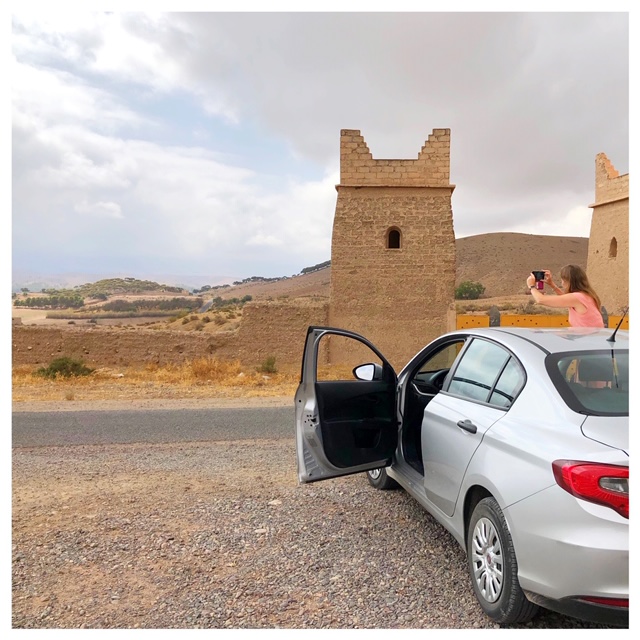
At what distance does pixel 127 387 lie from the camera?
13.4m


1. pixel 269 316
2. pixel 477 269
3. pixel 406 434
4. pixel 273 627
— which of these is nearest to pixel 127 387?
pixel 269 316

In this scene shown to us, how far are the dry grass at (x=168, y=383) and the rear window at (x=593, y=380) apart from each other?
915 cm

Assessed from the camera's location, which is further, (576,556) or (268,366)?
(268,366)

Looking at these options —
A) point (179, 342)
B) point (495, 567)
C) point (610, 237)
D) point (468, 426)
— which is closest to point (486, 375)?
point (468, 426)

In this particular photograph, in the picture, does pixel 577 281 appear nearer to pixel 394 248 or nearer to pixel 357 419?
pixel 357 419

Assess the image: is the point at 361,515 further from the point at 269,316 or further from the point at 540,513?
the point at 269,316

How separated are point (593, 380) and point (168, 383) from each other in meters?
12.8

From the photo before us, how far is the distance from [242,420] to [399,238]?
10.2 m

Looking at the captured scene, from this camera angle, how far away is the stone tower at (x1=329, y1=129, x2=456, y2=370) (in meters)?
16.7

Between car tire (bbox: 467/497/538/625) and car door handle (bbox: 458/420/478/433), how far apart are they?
417 millimetres

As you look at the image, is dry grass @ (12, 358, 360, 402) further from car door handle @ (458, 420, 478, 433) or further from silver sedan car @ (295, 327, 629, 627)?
car door handle @ (458, 420, 478, 433)

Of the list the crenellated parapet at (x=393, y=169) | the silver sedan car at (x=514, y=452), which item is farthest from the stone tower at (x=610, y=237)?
the silver sedan car at (x=514, y=452)

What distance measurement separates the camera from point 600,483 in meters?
2.40

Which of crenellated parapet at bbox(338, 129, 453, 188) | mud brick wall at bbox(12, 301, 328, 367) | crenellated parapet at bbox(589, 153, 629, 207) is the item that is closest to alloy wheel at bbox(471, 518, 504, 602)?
mud brick wall at bbox(12, 301, 328, 367)
